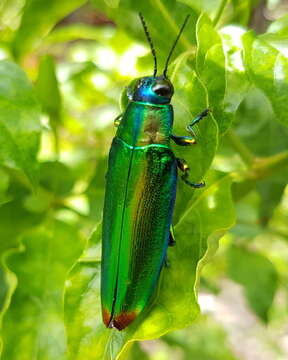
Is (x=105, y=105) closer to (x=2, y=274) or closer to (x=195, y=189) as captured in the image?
(x=2, y=274)

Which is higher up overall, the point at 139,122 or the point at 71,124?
the point at 139,122

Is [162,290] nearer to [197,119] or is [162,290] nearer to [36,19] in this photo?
[197,119]

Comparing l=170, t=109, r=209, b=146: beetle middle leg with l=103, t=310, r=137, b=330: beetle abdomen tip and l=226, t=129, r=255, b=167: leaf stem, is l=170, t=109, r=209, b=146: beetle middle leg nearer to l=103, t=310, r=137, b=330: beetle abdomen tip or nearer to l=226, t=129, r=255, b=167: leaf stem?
l=226, t=129, r=255, b=167: leaf stem

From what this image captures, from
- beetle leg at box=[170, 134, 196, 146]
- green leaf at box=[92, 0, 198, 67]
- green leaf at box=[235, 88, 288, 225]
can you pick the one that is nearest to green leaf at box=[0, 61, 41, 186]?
beetle leg at box=[170, 134, 196, 146]

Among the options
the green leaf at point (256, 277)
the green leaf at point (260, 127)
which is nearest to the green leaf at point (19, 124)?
the green leaf at point (260, 127)

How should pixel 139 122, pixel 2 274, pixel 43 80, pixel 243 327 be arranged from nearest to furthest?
1. pixel 139 122
2. pixel 43 80
3. pixel 2 274
4. pixel 243 327

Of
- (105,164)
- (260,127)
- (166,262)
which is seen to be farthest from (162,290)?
(260,127)

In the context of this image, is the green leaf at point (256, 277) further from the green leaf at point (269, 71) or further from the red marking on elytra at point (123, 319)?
the green leaf at point (269, 71)

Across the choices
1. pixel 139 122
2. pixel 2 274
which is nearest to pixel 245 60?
pixel 139 122
